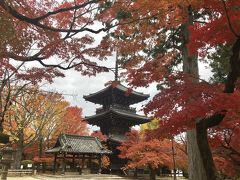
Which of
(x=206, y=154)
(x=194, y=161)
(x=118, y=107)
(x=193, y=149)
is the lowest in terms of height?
(x=194, y=161)

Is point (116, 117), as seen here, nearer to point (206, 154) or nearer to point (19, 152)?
point (19, 152)

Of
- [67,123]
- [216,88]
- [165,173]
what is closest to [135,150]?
[165,173]

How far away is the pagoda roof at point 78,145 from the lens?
2922 centimetres

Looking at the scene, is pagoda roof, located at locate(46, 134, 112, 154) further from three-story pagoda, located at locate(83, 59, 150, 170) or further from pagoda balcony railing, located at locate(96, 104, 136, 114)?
pagoda balcony railing, located at locate(96, 104, 136, 114)

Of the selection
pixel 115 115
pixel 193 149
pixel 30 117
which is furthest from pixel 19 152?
pixel 193 149

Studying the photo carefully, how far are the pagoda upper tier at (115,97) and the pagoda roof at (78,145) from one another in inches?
209

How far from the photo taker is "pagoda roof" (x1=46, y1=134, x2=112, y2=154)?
29222mm

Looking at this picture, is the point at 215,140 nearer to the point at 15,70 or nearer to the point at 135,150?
the point at 15,70

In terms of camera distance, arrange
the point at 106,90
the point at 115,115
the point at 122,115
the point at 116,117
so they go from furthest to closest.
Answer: the point at 106,90 → the point at 116,117 → the point at 122,115 → the point at 115,115

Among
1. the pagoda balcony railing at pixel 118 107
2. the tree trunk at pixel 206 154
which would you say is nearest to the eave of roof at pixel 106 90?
the pagoda balcony railing at pixel 118 107

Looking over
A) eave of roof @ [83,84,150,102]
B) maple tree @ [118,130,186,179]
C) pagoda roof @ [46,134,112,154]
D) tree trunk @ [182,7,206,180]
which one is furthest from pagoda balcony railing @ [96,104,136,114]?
tree trunk @ [182,7,206,180]

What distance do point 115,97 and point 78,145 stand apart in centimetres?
778

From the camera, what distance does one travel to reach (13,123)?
32.4 metres

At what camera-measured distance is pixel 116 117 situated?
33062mm
